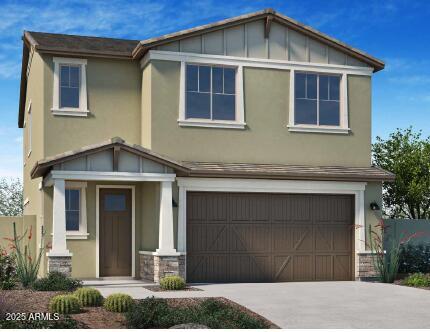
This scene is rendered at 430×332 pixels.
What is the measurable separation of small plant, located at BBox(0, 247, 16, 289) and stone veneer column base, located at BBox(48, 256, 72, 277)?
36.3 inches

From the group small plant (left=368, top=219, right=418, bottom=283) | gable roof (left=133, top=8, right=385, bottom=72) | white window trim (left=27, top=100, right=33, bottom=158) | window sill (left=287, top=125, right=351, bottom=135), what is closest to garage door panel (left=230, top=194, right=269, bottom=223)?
window sill (left=287, top=125, right=351, bottom=135)

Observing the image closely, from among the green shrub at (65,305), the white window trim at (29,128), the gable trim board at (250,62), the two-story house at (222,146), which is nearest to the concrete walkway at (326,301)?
the two-story house at (222,146)

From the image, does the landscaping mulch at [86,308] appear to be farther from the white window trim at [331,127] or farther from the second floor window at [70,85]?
the white window trim at [331,127]

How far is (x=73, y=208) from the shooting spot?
21062 mm

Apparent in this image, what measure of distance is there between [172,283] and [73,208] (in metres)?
4.56

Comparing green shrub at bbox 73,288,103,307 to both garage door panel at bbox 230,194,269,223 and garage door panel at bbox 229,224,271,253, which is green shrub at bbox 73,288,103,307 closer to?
garage door panel at bbox 229,224,271,253

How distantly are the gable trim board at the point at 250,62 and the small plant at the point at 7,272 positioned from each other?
6688mm

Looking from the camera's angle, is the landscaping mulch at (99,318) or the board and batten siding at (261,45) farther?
the board and batten siding at (261,45)

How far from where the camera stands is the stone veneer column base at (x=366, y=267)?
21.8 meters

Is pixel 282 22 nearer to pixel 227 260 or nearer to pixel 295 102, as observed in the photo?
pixel 295 102

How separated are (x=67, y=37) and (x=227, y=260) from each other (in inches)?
340

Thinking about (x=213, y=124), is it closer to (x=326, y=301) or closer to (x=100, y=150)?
(x=100, y=150)

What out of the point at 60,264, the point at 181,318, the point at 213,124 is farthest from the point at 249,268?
the point at 181,318

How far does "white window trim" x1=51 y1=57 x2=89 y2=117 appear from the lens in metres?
21.2
